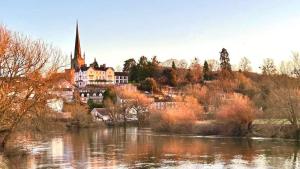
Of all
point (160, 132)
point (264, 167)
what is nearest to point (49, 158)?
point (264, 167)

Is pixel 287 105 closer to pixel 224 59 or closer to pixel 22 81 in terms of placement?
pixel 22 81

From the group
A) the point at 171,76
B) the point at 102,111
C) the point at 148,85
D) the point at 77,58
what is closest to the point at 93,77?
the point at 77,58

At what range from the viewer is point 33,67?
100 feet

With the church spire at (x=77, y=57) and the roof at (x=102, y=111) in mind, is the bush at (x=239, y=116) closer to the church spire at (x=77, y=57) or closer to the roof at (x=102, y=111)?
the roof at (x=102, y=111)

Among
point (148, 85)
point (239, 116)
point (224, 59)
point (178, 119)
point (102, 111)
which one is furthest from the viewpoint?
point (224, 59)

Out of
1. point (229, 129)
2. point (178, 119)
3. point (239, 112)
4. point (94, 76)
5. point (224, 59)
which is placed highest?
point (224, 59)

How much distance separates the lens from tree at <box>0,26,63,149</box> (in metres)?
28.6

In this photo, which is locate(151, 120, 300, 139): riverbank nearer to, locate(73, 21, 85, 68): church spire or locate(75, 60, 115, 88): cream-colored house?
locate(75, 60, 115, 88): cream-colored house

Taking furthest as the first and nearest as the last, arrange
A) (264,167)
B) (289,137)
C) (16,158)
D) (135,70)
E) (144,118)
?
(135,70), (144,118), (289,137), (16,158), (264,167)

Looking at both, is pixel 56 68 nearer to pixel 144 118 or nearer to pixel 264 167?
pixel 264 167

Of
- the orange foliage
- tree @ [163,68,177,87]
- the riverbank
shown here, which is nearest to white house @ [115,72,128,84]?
tree @ [163,68,177,87]

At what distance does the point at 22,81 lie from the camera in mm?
29531

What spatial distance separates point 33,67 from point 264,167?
52.8ft

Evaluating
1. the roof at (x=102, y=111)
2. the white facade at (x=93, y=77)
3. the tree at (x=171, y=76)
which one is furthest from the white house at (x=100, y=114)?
the white facade at (x=93, y=77)
